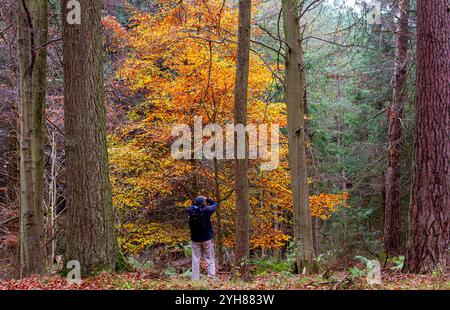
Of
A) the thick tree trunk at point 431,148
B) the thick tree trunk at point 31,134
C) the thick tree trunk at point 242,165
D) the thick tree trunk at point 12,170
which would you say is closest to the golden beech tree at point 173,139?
the thick tree trunk at point 12,170

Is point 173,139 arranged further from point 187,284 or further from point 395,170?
point 187,284

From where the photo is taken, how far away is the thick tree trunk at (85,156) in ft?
22.8

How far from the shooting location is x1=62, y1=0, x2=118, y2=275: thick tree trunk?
6.96 m

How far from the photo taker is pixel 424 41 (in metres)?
7.51

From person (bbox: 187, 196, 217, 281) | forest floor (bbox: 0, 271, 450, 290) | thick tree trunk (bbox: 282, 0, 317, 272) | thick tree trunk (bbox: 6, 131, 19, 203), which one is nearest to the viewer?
forest floor (bbox: 0, 271, 450, 290)

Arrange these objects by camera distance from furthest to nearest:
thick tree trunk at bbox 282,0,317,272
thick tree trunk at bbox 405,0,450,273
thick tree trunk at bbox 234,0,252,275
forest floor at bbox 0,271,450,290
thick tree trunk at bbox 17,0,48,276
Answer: thick tree trunk at bbox 282,0,317,272
thick tree trunk at bbox 17,0,48,276
thick tree trunk at bbox 234,0,252,275
thick tree trunk at bbox 405,0,450,273
forest floor at bbox 0,271,450,290

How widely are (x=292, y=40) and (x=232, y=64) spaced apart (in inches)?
149

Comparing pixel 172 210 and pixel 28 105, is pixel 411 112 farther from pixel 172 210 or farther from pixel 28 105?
pixel 28 105

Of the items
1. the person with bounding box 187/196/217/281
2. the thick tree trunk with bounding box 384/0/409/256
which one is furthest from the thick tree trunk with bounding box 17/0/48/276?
the thick tree trunk with bounding box 384/0/409/256

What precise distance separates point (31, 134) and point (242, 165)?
A: 14.6 ft

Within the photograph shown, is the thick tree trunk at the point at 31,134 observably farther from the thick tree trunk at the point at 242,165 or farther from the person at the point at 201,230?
the thick tree trunk at the point at 242,165

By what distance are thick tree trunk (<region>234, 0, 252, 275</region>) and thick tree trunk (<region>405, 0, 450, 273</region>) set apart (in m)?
2.92

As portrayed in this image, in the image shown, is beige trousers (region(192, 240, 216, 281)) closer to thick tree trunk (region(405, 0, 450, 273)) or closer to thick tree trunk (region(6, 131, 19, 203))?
thick tree trunk (region(405, 0, 450, 273))
